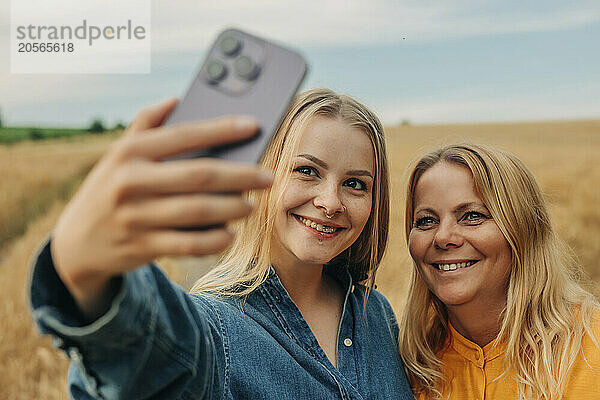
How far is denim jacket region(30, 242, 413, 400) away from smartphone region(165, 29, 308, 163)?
0.26 metres

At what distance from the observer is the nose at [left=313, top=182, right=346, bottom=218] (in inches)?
70.7

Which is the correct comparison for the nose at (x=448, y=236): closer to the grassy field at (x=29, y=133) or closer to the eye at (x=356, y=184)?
the eye at (x=356, y=184)

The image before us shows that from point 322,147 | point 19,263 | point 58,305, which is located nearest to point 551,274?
point 322,147

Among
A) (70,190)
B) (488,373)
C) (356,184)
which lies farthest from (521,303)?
(70,190)

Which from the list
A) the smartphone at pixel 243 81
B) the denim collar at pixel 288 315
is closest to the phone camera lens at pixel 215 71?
the smartphone at pixel 243 81

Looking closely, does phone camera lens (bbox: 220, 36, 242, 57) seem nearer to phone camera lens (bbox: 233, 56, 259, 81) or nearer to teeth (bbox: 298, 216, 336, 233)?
phone camera lens (bbox: 233, 56, 259, 81)

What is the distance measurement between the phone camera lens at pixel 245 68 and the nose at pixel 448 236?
1.22 meters

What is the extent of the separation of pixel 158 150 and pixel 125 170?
0.04 metres

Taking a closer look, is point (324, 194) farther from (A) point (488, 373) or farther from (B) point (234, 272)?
(A) point (488, 373)

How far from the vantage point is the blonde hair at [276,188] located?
186 centimetres

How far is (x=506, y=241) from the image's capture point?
7.02 ft

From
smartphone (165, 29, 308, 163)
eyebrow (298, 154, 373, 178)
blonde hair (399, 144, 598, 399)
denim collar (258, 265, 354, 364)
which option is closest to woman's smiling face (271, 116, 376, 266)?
eyebrow (298, 154, 373, 178)

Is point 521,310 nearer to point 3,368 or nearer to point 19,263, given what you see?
point 3,368

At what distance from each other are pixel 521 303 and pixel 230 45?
150 cm
